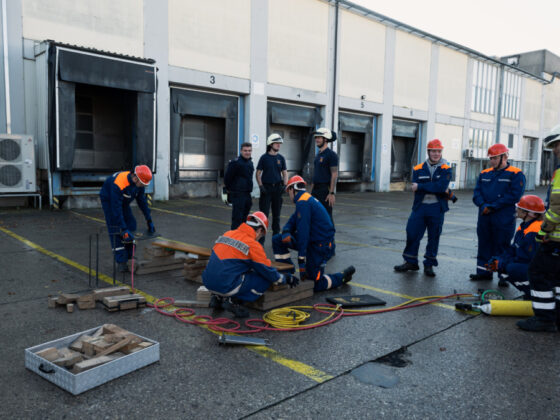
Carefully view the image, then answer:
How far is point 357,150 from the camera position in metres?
23.8

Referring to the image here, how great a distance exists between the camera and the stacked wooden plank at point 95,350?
3.27m

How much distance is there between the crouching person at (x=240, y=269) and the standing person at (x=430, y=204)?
288cm

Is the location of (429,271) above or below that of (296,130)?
below

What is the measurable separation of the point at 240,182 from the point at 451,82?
77.1 ft

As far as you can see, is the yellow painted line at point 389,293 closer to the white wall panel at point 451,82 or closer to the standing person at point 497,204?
the standing person at point 497,204

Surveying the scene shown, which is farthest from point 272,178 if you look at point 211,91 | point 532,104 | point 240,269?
point 532,104

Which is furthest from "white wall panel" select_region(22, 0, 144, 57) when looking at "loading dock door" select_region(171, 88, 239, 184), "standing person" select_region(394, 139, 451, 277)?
"standing person" select_region(394, 139, 451, 277)

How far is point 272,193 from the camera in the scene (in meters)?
8.66

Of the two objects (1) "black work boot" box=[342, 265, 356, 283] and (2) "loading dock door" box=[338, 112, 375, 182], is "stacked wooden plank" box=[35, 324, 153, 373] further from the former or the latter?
(2) "loading dock door" box=[338, 112, 375, 182]

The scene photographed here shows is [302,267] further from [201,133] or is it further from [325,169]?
[201,133]

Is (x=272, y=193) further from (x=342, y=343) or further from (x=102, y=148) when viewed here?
(x=102, y=148)

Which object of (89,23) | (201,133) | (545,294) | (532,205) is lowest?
(545,294)

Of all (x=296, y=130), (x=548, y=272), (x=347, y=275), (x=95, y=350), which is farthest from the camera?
(x=296, y=130)

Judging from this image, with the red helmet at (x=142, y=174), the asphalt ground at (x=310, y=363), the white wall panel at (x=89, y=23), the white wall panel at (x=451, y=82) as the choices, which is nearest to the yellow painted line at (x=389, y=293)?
the asphalt ground at (x=310, y=363)
